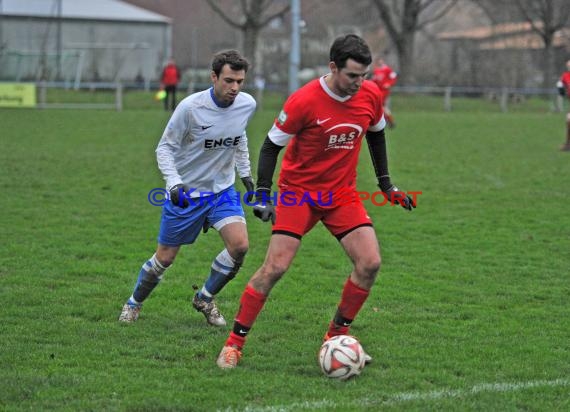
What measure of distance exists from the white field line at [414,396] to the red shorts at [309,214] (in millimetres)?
1054

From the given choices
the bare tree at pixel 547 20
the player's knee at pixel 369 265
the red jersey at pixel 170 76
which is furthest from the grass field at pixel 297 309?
the bare tree at pixel 547 20

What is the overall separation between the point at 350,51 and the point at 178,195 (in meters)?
1.44

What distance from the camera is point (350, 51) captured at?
484cm

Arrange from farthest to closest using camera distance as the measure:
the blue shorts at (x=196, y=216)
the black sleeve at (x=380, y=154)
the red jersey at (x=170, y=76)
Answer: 1. the red jersey at (x=170, y=76)
2. the blue shorts at (x=196, y=216)
3. the black sleeve at (x=380, y=154)

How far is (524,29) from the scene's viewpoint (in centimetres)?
5162

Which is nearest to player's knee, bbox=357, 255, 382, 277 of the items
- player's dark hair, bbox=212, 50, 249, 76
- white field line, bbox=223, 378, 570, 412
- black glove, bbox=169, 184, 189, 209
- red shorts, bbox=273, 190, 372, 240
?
red shorts, bbox=273, 190, 372, 240

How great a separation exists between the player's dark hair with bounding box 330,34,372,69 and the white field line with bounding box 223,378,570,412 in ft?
5.85

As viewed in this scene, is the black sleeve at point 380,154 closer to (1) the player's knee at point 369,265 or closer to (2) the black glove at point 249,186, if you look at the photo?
(1) the player's knee at point 369,265

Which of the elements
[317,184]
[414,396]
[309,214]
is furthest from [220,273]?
[414,396]

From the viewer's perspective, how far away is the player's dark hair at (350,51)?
4.84m

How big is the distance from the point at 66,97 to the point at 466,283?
2610 cm

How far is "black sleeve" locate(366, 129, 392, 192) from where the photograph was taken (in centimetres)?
548

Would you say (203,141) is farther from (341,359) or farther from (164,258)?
(341,359)

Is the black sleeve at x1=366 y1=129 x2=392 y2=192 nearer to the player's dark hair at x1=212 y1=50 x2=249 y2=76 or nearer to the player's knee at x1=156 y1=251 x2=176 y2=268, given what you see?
the player's dark hair at x1=212 y1=50 x2=249 y2=76
